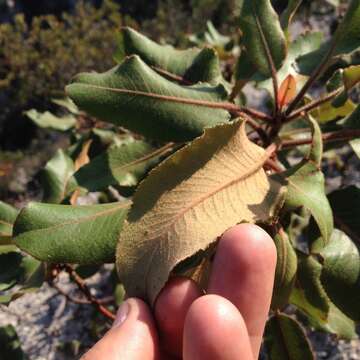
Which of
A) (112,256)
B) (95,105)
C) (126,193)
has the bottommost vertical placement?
(126,193)

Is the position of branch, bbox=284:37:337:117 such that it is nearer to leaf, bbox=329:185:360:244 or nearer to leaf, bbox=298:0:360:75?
leaf, bbox=298:0:360:75

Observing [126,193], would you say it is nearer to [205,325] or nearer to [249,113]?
[249,113]

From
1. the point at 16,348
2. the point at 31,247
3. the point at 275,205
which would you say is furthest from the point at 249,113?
the point at 16,348

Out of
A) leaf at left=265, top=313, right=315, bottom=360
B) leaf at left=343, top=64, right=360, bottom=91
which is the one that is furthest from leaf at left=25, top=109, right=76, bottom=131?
leaf at left=343, top=64, right=360, bottom=91

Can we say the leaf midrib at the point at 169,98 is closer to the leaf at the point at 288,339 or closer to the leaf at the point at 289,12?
the leaf at the point at 289,12

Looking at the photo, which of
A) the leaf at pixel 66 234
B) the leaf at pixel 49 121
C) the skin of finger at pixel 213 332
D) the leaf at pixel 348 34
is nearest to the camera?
the skin of finger at pixel 213 332


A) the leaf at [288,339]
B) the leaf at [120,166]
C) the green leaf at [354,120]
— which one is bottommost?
the leaf at [288,339]

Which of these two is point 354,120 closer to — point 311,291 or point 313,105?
point 313,105

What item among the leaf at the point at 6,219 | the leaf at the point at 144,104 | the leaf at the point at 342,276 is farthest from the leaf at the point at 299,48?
the leaf at the point at 6,219
